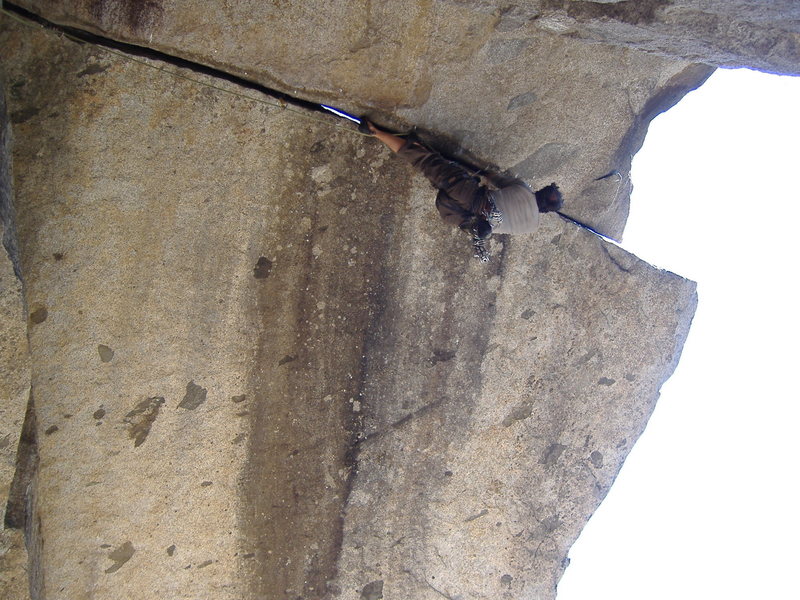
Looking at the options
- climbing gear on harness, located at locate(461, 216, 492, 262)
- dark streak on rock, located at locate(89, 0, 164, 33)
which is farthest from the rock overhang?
climbing gear on harness, located at locate(461, 216, 492, 262)

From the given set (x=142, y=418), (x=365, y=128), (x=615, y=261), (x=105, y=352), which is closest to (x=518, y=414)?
(x=615, y=261)

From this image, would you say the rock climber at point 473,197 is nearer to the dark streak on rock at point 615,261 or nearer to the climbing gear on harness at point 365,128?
the climbing gear on harness at point 365,128

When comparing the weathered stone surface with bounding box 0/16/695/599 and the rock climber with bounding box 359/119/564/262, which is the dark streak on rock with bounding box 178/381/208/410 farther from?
the rock climber with bounding box 359/119/564/262

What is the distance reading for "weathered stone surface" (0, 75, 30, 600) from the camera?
182 centimetres

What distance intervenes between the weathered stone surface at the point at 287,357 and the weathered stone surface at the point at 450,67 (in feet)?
0.36

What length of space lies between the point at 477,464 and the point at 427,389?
47 centimetres

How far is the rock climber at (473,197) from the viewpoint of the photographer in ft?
7.72

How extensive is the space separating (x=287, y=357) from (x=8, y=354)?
1021 millimetres

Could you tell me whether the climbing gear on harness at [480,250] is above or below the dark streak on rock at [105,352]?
below

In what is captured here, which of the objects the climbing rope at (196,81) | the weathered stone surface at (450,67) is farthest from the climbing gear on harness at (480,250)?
the climbing rope at (196,81)

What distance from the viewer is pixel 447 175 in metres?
2.38

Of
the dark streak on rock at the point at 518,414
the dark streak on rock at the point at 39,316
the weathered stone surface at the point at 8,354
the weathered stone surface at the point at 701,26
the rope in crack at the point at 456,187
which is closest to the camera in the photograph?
the weathered stone surface at the point at 701,26

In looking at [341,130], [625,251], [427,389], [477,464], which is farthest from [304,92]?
[477,464]

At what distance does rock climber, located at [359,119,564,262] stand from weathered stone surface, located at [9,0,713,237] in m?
0.12
